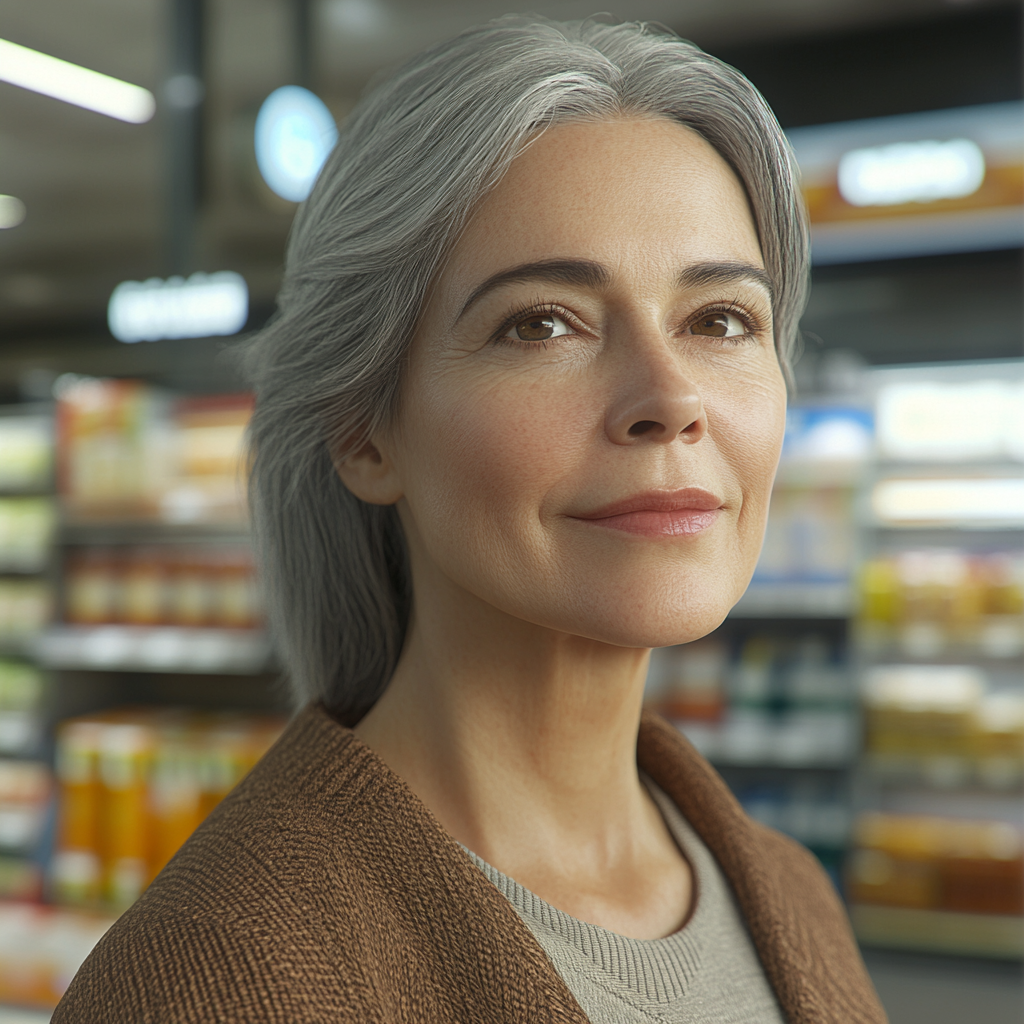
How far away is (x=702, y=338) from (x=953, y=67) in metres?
3.73

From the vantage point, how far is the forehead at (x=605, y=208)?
0.83 m

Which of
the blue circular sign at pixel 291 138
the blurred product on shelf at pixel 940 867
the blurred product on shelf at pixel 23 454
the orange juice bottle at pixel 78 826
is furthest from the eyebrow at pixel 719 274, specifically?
the blurred product on shelf at pixel 23 454

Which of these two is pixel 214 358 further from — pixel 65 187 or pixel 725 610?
pixel 725 610

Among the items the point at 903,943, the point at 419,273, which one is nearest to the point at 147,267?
the point at 903,943

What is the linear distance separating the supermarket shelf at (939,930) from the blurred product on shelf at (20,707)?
3.43 meters

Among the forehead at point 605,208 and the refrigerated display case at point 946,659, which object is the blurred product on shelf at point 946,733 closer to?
the refrigerated display case at point 946,659

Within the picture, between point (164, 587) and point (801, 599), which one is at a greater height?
point (164, 587)

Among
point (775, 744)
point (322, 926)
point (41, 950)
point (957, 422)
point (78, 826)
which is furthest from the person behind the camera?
point (957, 422)

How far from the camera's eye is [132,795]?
10.8 feet

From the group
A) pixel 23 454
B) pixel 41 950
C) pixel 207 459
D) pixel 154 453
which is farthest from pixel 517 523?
pixel 23 454

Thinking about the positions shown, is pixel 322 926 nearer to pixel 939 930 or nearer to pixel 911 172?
pixel 939 930

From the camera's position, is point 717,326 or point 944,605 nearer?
point 717,326

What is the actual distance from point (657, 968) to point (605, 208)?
2.27 feet

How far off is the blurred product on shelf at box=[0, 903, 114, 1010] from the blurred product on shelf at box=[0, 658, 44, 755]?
2.67 ft
